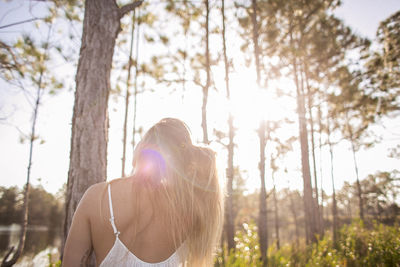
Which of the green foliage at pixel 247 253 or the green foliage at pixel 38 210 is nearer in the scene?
the green foliage at pixel 247 253

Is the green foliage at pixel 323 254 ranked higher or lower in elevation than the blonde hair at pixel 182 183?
lower

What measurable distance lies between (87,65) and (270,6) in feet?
21.1

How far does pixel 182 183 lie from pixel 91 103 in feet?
4.59

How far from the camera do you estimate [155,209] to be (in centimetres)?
121

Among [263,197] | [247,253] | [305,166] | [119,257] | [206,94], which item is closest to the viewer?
[119,257]

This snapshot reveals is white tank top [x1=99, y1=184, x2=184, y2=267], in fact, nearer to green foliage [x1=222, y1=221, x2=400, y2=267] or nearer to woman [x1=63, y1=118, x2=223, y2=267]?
woman [x1=63, y1=118, x2=223, y2=267]

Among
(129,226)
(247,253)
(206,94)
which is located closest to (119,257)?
(129,226)

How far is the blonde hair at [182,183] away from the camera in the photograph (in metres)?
1.19

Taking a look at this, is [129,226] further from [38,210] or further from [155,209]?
[38,210]

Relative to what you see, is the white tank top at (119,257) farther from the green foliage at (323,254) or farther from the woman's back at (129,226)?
the green foliage at (323,254)

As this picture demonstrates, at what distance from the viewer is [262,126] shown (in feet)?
17.9

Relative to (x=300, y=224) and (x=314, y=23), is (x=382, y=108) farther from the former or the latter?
(x=300, y=224)

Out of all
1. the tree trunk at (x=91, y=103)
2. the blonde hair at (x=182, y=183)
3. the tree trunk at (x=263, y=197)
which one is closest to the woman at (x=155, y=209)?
the blonde hair at (x=182, y=183)

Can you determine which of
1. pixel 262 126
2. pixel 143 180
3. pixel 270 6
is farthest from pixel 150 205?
pixel 270 6
